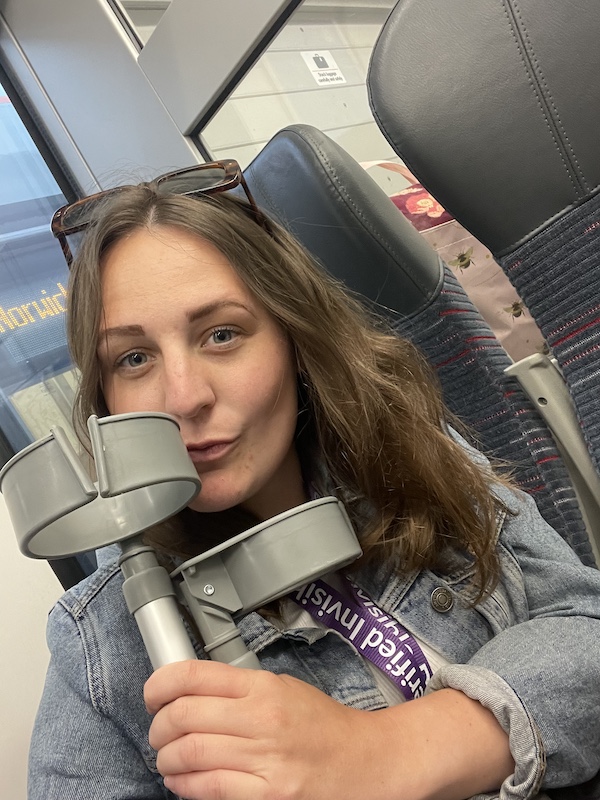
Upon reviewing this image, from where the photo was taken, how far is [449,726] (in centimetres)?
68

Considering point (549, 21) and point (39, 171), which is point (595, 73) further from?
point (39, 171)

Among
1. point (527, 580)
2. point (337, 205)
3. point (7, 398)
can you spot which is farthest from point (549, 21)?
point (7, 398)

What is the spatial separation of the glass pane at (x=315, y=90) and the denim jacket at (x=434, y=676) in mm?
1053

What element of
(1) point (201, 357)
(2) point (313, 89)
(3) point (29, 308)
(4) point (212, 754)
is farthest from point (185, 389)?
(2) point (313, 89)

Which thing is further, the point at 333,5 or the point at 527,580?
the point at 333,5

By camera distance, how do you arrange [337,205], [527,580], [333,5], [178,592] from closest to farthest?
[178,592] → [527,580] → [337,205] → [333,5]

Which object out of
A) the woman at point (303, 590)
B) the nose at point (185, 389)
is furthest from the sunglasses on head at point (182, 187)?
the nose at point (185, 389)

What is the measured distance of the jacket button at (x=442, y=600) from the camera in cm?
89

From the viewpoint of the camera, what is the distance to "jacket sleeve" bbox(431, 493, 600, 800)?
0.71 meters

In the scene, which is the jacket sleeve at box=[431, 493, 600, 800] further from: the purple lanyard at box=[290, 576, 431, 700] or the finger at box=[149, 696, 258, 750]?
the finger at box=[149, 696, 258, 750]

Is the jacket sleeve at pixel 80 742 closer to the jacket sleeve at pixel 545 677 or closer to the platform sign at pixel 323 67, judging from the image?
the jacket sleeve at pixel 545 677

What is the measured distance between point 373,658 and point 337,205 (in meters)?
0.71

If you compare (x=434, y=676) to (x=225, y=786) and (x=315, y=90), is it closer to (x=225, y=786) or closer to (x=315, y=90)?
(x=225, y=786)

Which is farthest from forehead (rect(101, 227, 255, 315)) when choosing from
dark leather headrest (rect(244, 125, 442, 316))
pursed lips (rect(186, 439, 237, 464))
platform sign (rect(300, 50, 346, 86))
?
platform sign (rect(300, 50, 346, 86))
